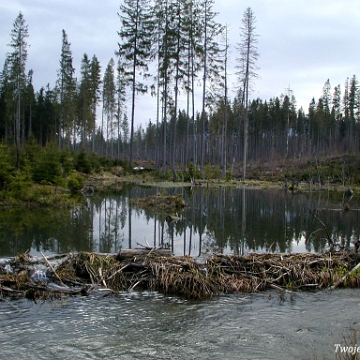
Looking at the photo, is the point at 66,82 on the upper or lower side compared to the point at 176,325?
upper

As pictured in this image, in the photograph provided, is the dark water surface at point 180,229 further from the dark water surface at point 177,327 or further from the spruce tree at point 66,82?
the spruce tree at point 66,82

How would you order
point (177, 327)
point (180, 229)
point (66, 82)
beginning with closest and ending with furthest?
point (177, 327)
point (180, 229)
point (66, 82)

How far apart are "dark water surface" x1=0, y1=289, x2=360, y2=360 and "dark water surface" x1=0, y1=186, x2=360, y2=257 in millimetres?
2934

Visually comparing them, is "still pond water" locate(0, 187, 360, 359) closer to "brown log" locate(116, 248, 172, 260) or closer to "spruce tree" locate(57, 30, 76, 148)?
"brown log" locate(116, 248, 172, 260)

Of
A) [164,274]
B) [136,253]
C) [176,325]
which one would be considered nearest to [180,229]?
[136,253]

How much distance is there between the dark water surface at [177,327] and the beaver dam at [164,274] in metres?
0.35

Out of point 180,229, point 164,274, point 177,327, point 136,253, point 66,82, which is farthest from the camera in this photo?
point 66,82

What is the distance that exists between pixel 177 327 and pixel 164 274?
75.8 inches

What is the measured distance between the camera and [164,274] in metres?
7.84

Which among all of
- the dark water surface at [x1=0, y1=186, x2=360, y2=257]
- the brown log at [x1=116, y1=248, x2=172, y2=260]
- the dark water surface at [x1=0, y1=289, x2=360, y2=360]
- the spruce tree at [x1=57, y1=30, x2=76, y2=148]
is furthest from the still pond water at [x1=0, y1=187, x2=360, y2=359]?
the spruce tree at [x1=57, y1=30, x2=76, y2=148]

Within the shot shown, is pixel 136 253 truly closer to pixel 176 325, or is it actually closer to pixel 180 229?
pixel 176 325

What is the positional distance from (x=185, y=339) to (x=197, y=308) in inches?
50.7

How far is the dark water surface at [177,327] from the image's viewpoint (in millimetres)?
5171

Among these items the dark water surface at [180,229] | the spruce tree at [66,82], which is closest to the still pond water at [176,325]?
the dark water surface at [180,229]
